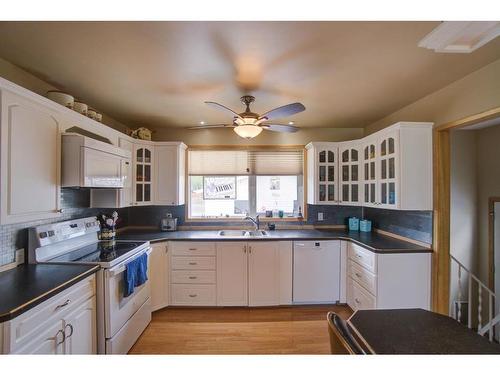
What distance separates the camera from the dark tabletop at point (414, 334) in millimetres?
881

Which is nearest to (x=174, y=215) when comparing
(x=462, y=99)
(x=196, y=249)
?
(x=196, y=249)

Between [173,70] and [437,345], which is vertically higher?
[173,70]

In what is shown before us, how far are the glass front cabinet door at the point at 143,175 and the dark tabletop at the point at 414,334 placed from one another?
2782 mm

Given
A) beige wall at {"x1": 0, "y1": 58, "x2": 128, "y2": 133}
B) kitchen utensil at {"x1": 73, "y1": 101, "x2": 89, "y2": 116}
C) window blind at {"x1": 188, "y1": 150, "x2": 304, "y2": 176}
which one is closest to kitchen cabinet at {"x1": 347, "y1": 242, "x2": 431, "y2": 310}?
window blind at {"x1": 188, "y1": 150, "x2": 304, "y2": 176}

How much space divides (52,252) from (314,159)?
3.07 metres

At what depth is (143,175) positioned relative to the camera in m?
3.09

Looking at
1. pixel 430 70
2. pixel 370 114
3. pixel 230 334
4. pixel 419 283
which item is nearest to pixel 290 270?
pixel 230 334

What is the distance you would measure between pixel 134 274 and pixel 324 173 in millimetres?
2655

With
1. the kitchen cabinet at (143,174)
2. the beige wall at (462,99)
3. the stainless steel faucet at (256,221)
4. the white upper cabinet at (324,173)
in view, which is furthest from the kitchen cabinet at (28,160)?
the beige wall at (462,99)

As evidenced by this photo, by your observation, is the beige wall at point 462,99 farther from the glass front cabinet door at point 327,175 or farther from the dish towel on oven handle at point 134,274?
the dish towel on oven handle at point 134,274

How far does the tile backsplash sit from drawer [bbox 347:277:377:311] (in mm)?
811
